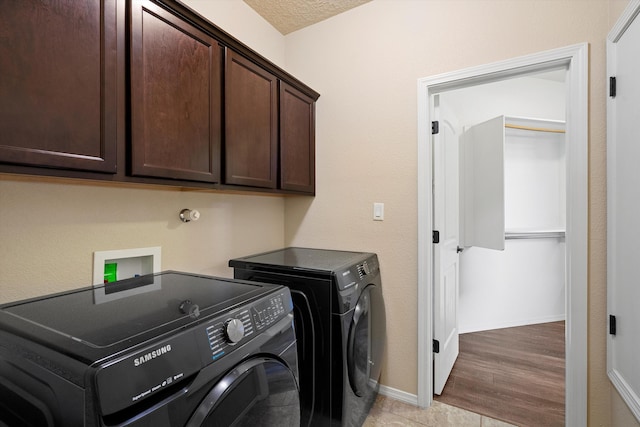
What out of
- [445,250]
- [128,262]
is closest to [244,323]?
[128,262]

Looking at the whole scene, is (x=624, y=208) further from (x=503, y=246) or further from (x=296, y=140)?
(x=296, y=140)

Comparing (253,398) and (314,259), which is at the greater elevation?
(314,259)

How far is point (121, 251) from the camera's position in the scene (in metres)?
1.41

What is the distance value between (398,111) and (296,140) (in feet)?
2.40

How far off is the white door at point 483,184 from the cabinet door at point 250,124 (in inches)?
73.8

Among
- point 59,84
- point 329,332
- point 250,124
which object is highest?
point 250,124

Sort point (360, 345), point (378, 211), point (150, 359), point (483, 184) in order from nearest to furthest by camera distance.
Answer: point (150, 359) → point (360, 345) → point (378, 211) → point (483, 184)

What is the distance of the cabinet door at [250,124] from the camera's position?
156cm

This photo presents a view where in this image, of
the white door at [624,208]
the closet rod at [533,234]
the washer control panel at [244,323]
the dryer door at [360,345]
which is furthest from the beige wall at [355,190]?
the closet rod at [533,234]

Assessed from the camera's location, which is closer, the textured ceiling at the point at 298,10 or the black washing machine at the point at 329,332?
the black washing machine at the point at 329,332

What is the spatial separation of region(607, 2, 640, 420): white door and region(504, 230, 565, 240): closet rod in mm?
2038

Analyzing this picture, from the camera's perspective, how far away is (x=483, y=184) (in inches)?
106

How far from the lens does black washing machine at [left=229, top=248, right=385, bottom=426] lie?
4.91ft

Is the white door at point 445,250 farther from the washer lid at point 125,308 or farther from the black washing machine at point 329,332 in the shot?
the washer lid at point 125,308
